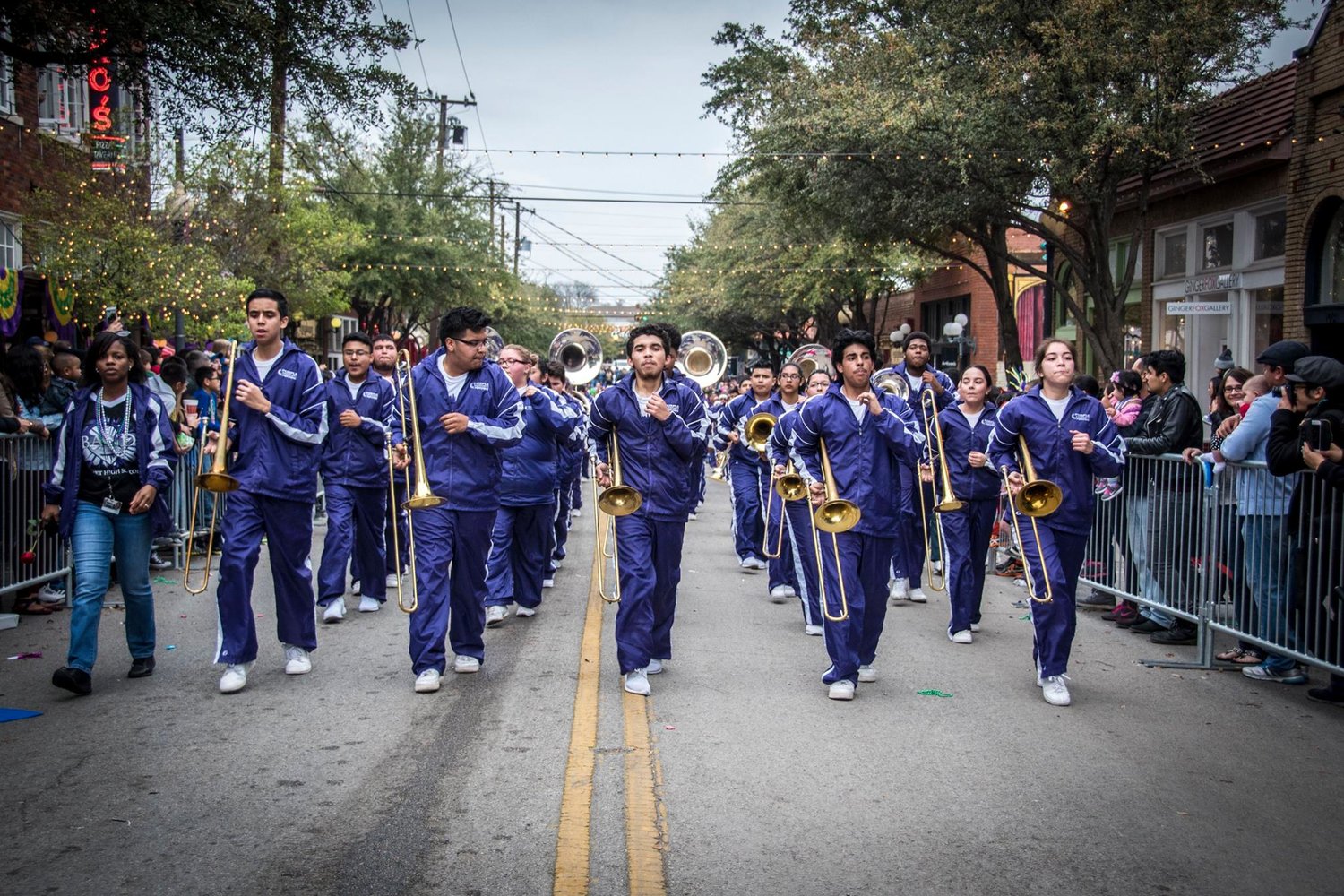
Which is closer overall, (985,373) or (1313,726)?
(1313,726)

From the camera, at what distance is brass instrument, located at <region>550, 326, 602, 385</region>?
21078 mm

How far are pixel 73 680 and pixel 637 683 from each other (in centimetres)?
312

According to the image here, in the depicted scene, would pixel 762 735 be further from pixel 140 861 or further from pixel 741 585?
pixel 741 585

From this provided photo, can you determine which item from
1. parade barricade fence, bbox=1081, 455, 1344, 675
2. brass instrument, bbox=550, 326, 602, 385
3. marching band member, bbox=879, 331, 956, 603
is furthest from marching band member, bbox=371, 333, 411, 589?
brass instrument, bbox=550, 326, 602, 385

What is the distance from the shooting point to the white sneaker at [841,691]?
7168 millimetres

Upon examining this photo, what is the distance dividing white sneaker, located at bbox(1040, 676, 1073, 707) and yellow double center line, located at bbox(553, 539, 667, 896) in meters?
2.36

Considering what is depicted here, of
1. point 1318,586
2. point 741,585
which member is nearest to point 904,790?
point 1318,586

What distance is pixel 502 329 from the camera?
5512 cm

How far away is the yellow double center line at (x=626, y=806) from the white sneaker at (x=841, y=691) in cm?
109

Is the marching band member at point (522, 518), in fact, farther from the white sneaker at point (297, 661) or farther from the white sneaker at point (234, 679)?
the white sneaker at point (234, 679)

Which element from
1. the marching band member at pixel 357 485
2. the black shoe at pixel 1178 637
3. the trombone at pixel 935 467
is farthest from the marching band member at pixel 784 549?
the marching band member at pixel 357 485

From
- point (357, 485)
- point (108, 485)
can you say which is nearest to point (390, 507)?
point (357, 485)

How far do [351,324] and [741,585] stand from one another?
132 feet

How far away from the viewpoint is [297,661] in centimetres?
766
